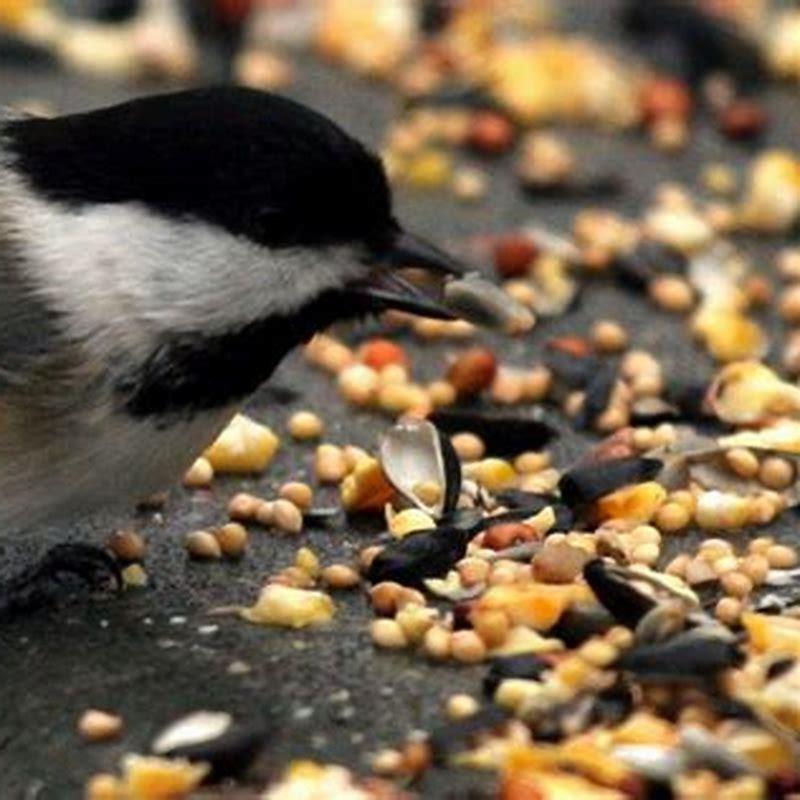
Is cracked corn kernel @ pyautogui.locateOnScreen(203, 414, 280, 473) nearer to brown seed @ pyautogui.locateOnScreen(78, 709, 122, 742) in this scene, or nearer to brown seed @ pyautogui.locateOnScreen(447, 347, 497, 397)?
brown seed @ pyautogui.locateOnScreen(447, 347, 497, 397)

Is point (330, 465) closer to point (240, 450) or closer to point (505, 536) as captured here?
point (240, 450)

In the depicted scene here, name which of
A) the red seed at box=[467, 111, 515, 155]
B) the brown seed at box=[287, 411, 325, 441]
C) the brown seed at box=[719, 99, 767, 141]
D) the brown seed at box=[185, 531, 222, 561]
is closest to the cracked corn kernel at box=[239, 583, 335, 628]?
the brown seed at box=[185, 531, 222, 561]

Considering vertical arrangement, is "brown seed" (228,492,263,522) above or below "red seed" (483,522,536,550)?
below

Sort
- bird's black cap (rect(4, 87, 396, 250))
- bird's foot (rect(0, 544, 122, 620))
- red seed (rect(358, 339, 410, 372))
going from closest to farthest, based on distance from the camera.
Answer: bird's black cap (rect(4, 87, 396, 250))
bird's foot (rect(0, 544, 122, 620))
red seed (rect(358, 339, 410, 372))

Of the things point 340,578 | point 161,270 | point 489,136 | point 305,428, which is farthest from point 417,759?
point 489,136

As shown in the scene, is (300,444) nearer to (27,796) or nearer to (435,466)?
(435,466)

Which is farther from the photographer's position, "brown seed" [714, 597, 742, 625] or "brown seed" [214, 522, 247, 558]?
"brown seed" [214, 522, 247, 558]
